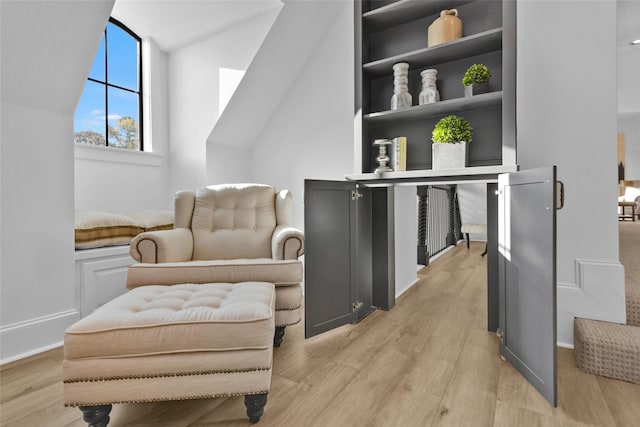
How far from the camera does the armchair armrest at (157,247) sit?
5.90 feet

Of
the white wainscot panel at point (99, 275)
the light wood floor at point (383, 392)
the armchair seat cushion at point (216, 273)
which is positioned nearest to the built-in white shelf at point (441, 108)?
the armchair seat cushion at point (216, 273)

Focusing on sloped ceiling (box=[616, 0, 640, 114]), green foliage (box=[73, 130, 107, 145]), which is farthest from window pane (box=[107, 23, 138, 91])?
sloped ceiling (box=[616, 0, 640, 114])

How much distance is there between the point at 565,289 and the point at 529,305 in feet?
2.02

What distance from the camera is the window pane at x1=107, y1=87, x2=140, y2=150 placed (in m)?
3.00

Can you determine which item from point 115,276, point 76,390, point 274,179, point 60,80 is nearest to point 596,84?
point 274,179

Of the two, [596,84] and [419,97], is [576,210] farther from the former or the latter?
[419,97]

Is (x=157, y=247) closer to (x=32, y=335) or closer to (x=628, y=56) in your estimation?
(x=32, y=335)

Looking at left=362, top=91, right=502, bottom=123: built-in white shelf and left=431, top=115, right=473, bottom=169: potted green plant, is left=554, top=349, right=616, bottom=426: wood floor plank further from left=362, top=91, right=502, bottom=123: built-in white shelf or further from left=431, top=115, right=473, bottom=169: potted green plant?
left=362, top=91, right=502, bottom=123: built-in white shelf

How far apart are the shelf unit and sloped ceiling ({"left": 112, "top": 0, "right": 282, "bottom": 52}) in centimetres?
87

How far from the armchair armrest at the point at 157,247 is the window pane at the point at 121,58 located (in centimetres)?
203

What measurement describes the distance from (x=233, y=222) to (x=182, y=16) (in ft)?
6.37

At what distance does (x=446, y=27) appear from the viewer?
2031mm

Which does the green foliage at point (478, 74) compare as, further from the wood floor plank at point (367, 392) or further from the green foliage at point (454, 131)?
the wood floor plank at point (367, 392)

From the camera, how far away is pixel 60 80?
1.79 m
